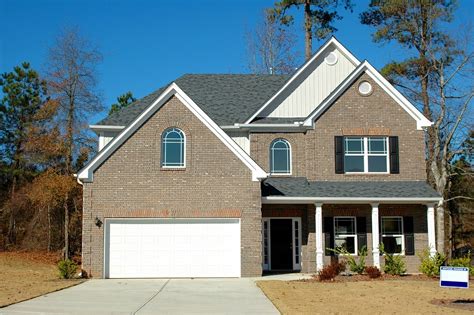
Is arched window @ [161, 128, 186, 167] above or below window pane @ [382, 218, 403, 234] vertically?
above

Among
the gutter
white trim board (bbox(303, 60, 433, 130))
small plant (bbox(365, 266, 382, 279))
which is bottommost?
small plant (bbox(365, 266, 382, 279))

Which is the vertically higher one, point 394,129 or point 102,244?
point 394,129

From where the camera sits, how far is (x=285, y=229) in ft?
80.0

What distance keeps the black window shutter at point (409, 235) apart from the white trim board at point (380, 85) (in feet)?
12.6

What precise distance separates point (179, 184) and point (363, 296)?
8.35 meters

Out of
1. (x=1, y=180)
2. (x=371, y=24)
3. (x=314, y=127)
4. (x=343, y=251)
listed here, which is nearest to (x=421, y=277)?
(x=343, y=251)

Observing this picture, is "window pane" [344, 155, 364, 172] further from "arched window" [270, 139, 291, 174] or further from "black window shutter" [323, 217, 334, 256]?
"arched window" [270, 139, 291, 174]

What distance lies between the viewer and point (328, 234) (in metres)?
23.8

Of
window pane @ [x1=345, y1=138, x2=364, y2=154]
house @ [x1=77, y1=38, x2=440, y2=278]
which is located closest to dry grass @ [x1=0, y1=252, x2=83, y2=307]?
house @ [x1=77, y1=38, x2=440, y2=278]

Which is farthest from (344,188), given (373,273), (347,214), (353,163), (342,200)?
(373,273)

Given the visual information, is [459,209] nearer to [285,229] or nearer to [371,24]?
[371,24]

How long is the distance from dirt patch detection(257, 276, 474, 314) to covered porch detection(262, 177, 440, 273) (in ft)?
11.5

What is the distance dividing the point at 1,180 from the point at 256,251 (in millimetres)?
24196

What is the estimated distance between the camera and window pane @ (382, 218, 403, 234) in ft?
79.4
